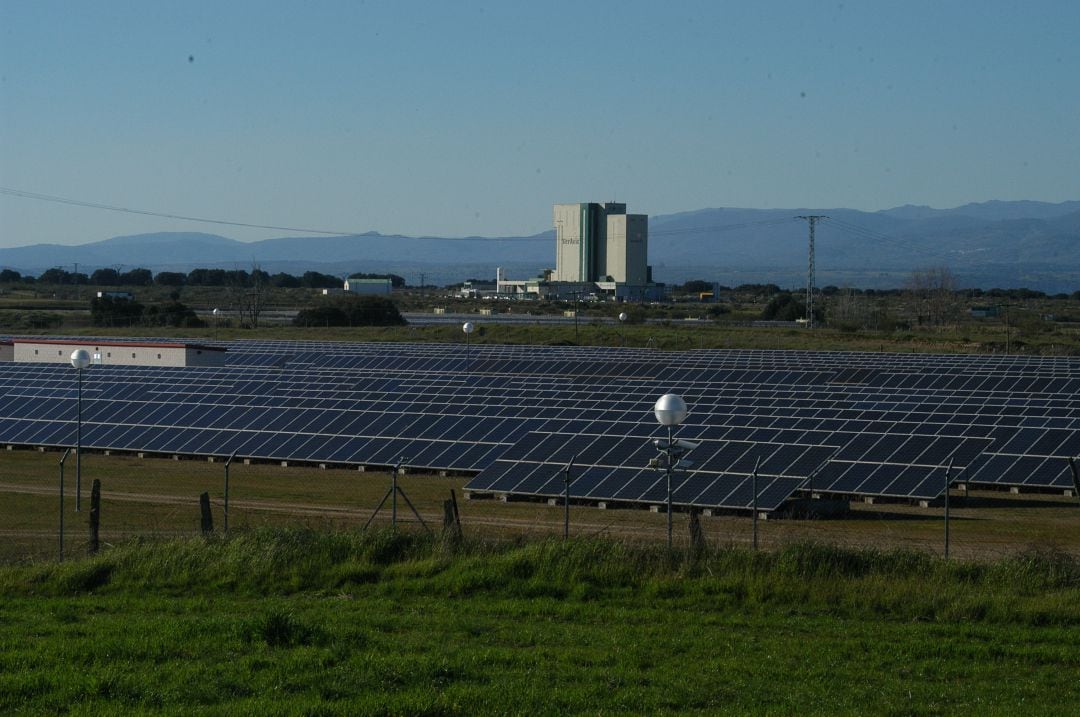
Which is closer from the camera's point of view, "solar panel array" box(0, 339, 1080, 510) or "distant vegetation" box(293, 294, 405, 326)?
"solar panel array" box(0, 339, 1080, 510)

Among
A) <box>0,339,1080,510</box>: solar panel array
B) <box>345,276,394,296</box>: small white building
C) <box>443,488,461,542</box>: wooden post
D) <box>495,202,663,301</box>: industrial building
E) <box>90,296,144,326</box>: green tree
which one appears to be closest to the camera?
<box>443,488,461,542</box>: wooden post

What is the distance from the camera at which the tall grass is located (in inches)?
544

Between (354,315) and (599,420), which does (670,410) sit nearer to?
(599,420)

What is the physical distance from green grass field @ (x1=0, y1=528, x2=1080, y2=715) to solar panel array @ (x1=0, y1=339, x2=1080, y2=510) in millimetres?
11220

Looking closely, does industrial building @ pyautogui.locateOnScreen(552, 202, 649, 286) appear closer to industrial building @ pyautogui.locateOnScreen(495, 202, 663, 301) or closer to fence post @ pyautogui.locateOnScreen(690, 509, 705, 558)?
industrial building @ pyautogui.locateOnScreen(495, 202, 663, 301)

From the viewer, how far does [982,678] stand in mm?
10406

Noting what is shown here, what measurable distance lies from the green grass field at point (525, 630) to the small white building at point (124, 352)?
138 feet

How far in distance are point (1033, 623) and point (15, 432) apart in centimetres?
3367

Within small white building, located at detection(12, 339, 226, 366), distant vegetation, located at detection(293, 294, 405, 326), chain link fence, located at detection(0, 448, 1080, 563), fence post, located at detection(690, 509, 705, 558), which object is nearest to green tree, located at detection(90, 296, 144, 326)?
distant vegetation, located at detection(293, 294, 405, 326)

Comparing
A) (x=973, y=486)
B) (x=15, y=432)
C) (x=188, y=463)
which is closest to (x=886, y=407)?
(x=973, y=486)

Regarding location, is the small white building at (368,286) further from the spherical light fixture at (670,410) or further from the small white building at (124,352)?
the spherical light fixture at (670,410)

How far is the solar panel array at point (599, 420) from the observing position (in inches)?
1105

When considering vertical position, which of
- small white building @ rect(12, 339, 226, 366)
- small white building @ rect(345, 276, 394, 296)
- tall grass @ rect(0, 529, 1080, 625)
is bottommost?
tall grass @ rect(0, 529, 1080, 625)

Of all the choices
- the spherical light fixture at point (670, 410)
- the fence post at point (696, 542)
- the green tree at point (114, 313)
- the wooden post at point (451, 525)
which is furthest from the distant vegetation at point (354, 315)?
the spherical light fixture at point (670, 410)
